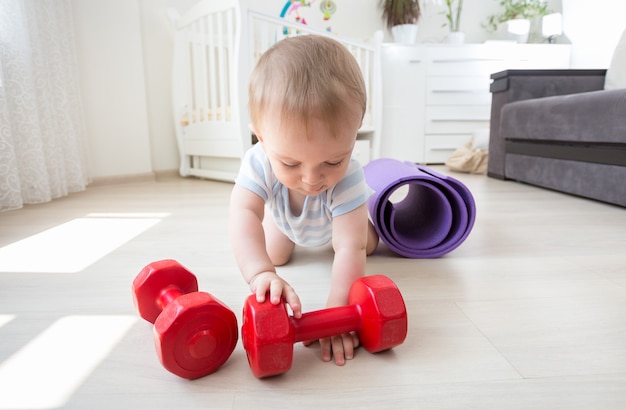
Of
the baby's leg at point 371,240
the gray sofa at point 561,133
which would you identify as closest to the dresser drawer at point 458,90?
the gray sofa at point 561,133

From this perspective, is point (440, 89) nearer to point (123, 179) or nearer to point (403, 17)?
point (403, 17)

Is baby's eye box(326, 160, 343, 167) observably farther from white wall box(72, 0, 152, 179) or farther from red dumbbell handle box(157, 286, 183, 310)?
white wall box(72, 0, 152, 179)

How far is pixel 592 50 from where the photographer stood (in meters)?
3.12

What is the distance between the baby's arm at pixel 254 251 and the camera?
20.3 inches

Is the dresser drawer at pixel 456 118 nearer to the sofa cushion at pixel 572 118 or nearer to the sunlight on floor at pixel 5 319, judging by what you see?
the sofa cushion at pixel 572 118

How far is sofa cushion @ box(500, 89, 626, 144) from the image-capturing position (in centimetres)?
147

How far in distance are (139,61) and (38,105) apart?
806 millimetres

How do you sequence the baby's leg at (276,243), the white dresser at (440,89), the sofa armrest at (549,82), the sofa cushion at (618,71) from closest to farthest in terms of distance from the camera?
the baby's leg at (276,243) → the sofa cushion at (618,71) → the sofa armrest at (549,82) → the white dresser at (440,89)

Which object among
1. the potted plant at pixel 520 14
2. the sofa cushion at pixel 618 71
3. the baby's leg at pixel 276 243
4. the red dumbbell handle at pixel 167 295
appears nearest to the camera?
the red dumbbell handle at pixel 167 295

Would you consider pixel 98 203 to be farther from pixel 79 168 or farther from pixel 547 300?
pixel 547 300

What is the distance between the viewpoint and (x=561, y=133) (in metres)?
1.75

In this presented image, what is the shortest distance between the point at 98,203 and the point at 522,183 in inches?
80.2

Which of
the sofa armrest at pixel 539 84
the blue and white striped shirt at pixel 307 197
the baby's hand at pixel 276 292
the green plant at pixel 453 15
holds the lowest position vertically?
the baby's hand at pixel 276 292

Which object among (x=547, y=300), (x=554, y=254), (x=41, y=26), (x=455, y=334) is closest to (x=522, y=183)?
(x=554, y=254)
